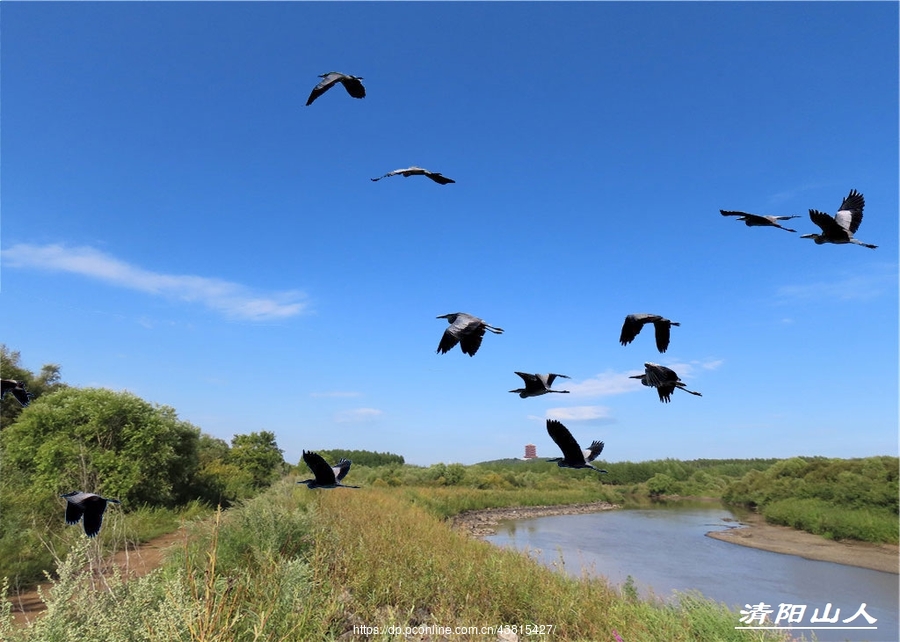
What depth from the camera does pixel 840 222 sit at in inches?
98.5

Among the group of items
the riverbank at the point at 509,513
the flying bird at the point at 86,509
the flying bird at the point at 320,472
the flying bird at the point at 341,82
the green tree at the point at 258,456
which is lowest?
the riverbank at the point at 509,513

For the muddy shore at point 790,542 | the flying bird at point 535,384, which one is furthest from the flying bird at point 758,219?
the muddy shore at point 790,542

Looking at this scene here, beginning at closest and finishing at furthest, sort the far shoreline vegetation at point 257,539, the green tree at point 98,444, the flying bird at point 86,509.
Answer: the flying bird at point 86,509 → the far shoreline vegetation at point 257,539 → the green tree at point 98,444

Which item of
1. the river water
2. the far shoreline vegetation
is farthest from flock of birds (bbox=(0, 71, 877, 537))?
the river water

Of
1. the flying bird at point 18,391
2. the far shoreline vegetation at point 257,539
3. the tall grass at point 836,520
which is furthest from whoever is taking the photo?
the tall grass at point 836,520

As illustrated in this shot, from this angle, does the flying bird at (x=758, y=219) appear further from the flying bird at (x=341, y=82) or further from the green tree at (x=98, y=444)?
the green tree at (x=98, y=444)

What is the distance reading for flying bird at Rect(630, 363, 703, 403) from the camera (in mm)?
2111

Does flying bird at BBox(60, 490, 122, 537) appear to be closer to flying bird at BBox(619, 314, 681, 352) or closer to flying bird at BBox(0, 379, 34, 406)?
flying bird at BBox(0, 379, 34, 406)

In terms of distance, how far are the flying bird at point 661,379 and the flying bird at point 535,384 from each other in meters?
0.40

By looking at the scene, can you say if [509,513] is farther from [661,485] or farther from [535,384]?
[535,384]

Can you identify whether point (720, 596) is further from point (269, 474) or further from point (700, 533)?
point (269, 474)

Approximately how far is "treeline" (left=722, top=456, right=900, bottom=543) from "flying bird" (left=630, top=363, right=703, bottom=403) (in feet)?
89.7

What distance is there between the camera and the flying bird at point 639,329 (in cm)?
238

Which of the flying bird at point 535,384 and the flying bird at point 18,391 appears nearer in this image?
the flying bird at point 535,384
